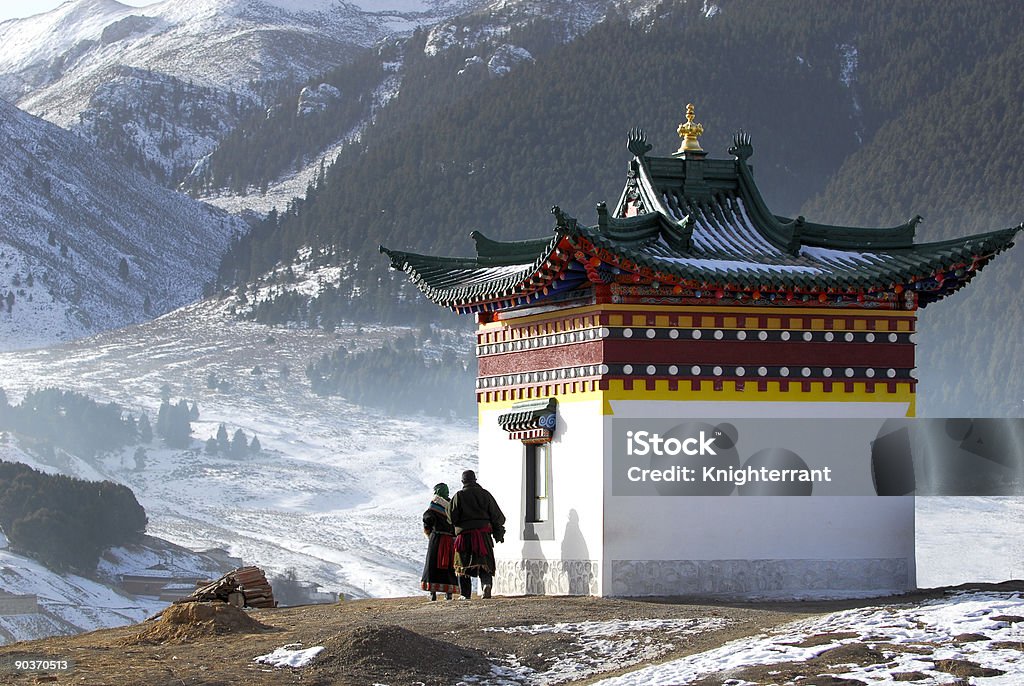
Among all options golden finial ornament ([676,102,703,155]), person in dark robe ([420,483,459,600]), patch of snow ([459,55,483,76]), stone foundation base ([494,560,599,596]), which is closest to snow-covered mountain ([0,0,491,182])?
patch of snow ([459,55,483,76])

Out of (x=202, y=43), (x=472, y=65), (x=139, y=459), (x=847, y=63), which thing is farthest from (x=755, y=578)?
(x=202, y=43)

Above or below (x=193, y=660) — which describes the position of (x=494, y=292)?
above

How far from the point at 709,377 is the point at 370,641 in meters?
5.56

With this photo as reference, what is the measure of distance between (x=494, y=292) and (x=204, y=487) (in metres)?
46.6

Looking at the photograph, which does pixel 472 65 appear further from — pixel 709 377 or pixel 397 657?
pixel 397 657

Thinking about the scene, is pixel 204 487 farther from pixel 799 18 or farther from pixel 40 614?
pixel 799 18

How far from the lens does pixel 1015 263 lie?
8369cm

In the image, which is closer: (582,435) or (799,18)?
(582,435)

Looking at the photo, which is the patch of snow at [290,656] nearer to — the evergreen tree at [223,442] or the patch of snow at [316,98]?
the evergreen tree at [223,442]

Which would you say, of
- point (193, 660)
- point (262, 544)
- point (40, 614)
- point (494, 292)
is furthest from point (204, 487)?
point (193, 660)

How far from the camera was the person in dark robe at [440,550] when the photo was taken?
16.6m

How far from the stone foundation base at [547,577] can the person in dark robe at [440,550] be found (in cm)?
76

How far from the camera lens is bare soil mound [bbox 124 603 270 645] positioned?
44.2ft

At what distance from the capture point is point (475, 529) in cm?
1614
